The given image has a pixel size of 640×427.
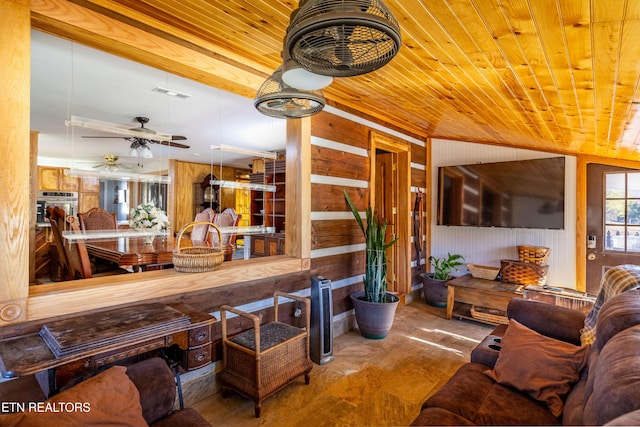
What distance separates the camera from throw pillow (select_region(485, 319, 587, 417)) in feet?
4.80

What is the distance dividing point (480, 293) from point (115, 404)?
3514 mm

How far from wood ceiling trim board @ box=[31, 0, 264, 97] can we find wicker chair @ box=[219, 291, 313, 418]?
158cm

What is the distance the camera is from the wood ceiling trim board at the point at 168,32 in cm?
172

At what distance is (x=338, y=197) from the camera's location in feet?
10.8

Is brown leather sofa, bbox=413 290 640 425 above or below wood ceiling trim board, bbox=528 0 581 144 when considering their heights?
below

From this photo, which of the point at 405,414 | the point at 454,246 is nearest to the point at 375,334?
the point at 405,414

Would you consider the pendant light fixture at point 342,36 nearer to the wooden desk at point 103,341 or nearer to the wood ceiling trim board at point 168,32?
the wood ceiling trim board at point 168,32

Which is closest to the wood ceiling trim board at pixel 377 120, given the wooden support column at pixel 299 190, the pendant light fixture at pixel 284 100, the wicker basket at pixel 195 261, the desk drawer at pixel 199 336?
the wooden support column at pixel 299 190

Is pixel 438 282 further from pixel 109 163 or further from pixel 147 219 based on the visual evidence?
pixel 109 163

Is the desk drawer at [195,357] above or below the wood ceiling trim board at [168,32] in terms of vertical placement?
below

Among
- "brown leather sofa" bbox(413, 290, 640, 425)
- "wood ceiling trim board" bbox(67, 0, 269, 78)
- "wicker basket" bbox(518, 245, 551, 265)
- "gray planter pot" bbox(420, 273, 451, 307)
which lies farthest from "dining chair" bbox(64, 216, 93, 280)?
"wicker basket" bbox(518, 245, 551, 265)

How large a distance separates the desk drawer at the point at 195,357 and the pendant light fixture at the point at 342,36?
4.84 feet

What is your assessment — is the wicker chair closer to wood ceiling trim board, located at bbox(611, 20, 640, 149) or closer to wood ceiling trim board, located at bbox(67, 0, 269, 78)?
wood ceiling trim board, located at bbox(67, 0, 269, 78)

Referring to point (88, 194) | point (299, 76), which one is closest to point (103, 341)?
point (299, 76)
